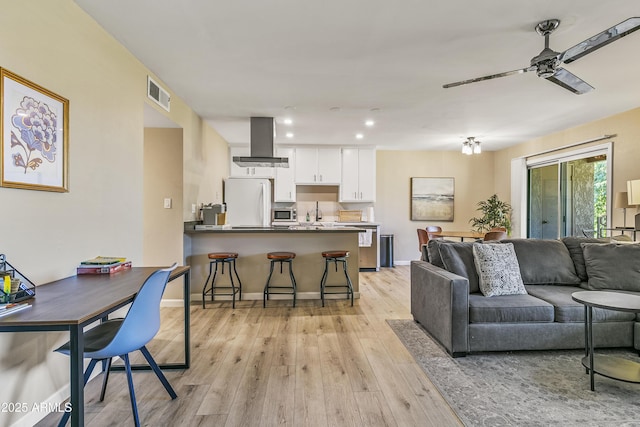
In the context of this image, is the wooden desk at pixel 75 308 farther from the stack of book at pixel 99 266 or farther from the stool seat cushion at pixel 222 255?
the stool seat cushion at pixel 222 255

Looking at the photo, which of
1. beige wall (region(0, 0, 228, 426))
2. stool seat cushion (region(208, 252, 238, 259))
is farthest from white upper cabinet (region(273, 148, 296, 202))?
beige wall (region(0, 0, 228, 426))

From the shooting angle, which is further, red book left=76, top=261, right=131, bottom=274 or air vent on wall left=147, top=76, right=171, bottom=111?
air vent on wall left=147, top=76, right=171, bottom=111

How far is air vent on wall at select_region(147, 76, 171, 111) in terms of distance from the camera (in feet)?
10.3

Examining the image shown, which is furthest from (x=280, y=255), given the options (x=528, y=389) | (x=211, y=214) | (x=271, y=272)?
(x=528, y=389)

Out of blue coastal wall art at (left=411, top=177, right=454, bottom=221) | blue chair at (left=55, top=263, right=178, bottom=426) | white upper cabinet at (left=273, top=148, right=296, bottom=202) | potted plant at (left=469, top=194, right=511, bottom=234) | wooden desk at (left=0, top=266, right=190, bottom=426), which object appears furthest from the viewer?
blue coastal wall art at (left=411, top=177, right=454, bottom=221)

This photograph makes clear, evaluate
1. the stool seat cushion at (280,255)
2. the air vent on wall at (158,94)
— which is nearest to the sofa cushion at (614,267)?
the stool seat cushion at (280,255)

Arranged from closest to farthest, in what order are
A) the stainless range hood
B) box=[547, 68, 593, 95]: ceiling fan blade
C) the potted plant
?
box=[547, 68, 593, 95]: ceiling fan blade < the stainless range hood < the potted plant

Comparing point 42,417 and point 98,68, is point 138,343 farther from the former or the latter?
point 98,68

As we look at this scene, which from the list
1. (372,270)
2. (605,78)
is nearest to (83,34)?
(605,78)

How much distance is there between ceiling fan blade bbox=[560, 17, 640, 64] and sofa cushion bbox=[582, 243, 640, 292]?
1.85 metres

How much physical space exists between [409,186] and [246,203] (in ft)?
12.0

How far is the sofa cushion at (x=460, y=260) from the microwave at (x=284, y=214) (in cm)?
373

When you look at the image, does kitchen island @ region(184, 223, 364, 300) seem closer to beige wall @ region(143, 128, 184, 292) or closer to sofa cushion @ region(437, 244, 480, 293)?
beige wall @ region(143, 128, 184, 292)

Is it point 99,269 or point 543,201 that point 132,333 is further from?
point 543,201
